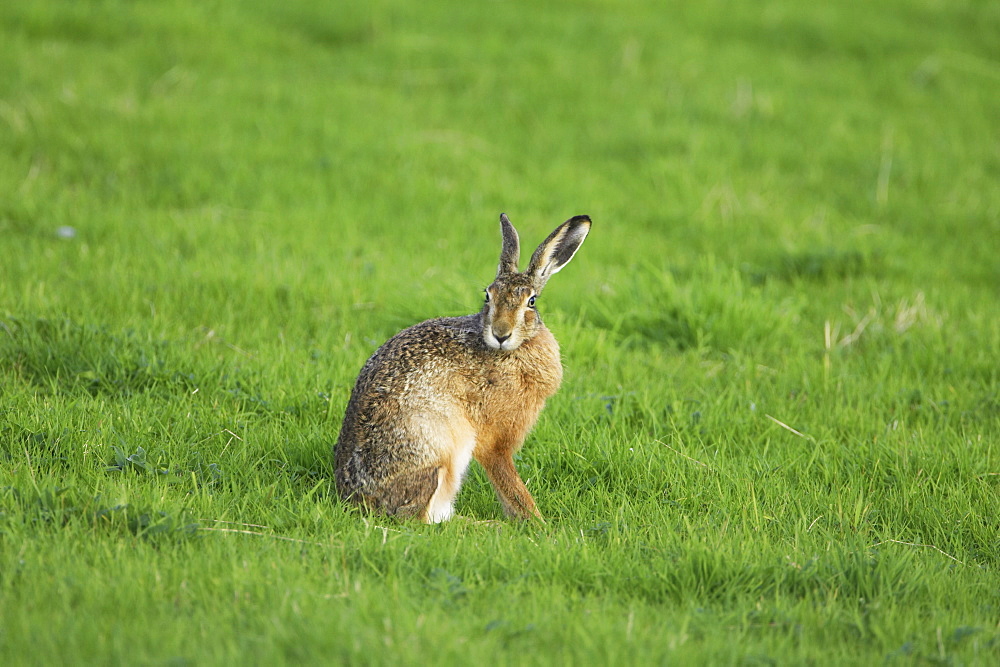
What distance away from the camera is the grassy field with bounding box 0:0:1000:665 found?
3.86 meters

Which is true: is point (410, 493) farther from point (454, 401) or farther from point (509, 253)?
point (509, 253)

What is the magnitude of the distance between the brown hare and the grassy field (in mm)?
217

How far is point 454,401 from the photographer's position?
489 centimetres

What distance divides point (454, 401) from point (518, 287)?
63cm

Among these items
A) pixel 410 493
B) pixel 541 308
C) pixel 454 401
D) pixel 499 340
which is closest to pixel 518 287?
pixel 499 340

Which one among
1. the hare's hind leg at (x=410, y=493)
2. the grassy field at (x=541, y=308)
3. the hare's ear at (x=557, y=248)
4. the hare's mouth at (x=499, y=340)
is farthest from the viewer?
the hare's ear at (x=557, y=248)

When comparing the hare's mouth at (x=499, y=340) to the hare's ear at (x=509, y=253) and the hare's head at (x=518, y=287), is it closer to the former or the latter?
the hare's head at (x=518, y=287)

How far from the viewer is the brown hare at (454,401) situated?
4672mm

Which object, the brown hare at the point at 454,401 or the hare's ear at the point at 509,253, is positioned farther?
the hare's ear at the point at 509,253

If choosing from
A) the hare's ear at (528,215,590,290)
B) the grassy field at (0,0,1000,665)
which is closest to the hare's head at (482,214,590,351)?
the hare's ear at (528,215,590,290)

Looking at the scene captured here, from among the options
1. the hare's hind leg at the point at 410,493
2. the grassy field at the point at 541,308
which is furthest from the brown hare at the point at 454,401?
the grassy field at the point at 541,308

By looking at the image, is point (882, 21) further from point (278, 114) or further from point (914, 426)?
point (914, 426)

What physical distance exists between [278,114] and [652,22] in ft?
18.4

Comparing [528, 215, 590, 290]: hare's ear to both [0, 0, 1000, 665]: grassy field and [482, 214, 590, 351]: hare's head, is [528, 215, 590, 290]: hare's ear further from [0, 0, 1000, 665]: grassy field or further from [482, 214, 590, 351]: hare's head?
[0, 0, 1000, 665]: grassy field
